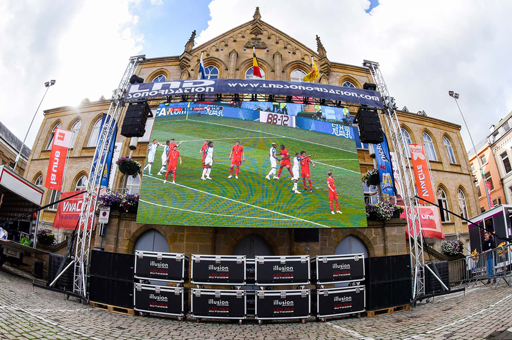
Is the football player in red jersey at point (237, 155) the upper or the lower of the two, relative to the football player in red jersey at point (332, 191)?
upper

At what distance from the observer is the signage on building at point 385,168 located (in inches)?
520

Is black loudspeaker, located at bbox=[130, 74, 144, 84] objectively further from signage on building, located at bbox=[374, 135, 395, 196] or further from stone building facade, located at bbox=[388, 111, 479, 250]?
stone building facade, located at bbox=[388, 111, 479, 250]

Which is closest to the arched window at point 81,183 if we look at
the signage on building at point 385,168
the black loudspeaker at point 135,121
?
the black loudspeaker at point 135,121

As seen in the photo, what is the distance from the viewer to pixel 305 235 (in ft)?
37.1

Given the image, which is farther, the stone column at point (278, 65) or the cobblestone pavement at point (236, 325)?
the stone column at point (278, 65)

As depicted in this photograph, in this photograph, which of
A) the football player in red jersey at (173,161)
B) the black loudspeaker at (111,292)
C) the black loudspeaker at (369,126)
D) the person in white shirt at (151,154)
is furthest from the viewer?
the black loudspeaker at (369,126)

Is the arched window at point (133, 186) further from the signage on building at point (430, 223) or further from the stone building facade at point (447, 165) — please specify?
the stone building facade at point (447, 165)

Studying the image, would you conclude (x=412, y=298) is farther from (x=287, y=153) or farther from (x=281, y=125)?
(x=281, y=125)

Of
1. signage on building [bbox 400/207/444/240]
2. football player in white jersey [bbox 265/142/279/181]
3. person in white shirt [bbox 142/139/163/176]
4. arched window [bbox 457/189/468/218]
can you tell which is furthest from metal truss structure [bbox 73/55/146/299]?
arched window [bbox 457/189/468/218]

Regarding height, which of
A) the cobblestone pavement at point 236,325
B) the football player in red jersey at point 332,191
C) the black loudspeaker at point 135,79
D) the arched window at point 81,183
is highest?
the black loudspeaker at point 135,79

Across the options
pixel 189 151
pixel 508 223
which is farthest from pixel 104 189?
pixel 508 223

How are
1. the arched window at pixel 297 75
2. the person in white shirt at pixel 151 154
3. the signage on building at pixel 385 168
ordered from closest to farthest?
1. the person in white shirt at pixel 151 154
2. the signage on building at pixel 385 168
3. the arched window at pixel 297 75

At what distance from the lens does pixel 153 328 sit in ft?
21.6

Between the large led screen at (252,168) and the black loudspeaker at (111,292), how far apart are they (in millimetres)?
2336
